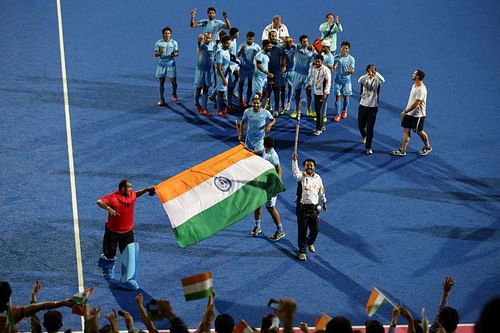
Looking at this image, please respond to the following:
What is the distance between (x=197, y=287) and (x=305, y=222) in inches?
212

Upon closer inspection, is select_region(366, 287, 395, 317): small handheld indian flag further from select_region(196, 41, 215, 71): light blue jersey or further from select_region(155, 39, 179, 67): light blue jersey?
select_region(155, 39, 179, 67): light blue jersey

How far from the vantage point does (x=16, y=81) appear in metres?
22.7

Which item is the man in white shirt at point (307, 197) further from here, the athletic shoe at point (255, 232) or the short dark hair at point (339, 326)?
the short dark hair at point (339, 326)

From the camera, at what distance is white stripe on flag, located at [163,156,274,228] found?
44.5 ft

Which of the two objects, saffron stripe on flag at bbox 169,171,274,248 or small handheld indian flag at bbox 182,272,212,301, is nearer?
small handheld indian flag at bbox 182,272,212,301

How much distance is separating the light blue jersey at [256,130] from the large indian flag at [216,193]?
2.45 meters

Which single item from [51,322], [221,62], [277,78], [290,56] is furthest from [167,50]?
[51,322]

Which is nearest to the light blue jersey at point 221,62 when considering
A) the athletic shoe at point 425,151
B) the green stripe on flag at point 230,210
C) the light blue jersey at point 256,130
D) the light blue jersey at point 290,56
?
the light blue jersey at point 290,56

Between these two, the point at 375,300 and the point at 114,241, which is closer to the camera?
the point at 375,300

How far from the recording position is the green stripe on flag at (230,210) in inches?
527

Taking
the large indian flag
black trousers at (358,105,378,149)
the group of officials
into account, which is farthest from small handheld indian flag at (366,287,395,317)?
black trousers at (358,105,378,149)

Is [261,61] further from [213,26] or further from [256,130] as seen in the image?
[256,130]

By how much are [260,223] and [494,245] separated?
175 inches

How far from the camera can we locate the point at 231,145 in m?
19.9
